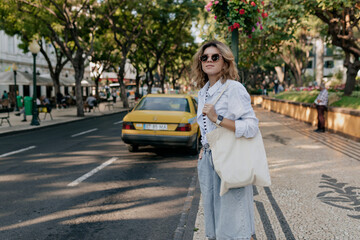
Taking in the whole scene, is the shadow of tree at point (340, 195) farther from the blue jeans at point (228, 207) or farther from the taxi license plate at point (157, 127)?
the taxi license plate at point (157, 127)

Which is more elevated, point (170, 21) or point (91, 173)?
point (170, 21)

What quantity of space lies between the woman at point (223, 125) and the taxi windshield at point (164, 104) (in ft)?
22.4

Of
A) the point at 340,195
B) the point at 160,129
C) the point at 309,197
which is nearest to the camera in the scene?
the point at 309,197

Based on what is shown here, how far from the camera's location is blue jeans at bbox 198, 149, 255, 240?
2.72 metres

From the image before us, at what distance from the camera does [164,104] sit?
9.97 meters

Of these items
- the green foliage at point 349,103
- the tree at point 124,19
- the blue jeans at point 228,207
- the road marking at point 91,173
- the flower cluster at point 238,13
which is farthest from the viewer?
the tree at point 124,19

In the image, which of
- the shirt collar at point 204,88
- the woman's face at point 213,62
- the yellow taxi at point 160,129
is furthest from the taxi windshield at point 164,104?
the woman's face at point 213,62

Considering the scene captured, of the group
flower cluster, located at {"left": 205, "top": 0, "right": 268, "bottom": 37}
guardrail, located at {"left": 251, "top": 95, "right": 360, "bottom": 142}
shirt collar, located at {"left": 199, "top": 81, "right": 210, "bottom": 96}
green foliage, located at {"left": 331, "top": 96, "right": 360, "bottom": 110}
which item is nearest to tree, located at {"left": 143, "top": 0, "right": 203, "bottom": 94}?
guardrail, located at {"left": 251, "top": 95, "right": 360, "bottom": 142}

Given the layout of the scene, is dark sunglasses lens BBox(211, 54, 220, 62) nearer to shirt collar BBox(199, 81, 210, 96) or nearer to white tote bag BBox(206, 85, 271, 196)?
shirt collar BBox(199, 81, 210, 96)

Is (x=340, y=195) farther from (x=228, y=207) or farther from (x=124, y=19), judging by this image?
(x=124, y=19)

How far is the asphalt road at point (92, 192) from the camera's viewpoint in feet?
14.8

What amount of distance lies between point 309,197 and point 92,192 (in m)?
3.39

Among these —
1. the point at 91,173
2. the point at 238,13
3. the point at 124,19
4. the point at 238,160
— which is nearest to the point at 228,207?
the point at 238,160

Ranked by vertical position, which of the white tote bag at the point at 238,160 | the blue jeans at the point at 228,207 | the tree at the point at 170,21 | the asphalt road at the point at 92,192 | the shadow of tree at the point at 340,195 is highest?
the tree at the point at 170,21
